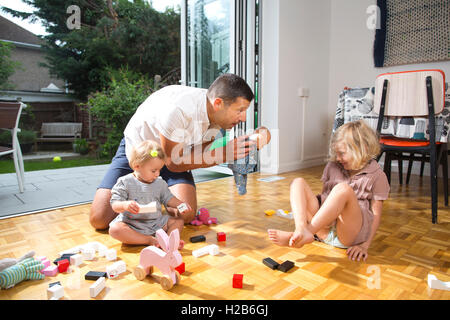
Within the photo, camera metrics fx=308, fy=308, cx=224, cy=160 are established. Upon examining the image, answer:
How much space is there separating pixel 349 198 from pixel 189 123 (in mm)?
858

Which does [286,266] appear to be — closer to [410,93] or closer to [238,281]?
[238,281]

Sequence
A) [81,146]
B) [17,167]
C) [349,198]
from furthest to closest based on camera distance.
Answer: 1. [81,146]
2. [17,167]
3. [349,198]

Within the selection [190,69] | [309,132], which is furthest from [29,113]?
[309,132]

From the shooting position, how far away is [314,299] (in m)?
1.04

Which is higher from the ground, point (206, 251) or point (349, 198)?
point (349, 198)

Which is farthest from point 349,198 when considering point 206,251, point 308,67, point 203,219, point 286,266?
point 308,67

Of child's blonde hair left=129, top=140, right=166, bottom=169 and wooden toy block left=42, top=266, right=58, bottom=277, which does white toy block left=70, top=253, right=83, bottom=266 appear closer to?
wooden toy block left=42, top=266, right=58, bottom=277

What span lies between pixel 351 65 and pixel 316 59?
1.59 feet

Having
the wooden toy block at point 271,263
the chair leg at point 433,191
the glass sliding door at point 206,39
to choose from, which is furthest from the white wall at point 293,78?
the wooden toy block at point 271,263

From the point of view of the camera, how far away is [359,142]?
1438mm

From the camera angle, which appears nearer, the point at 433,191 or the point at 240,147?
the point at 240,147

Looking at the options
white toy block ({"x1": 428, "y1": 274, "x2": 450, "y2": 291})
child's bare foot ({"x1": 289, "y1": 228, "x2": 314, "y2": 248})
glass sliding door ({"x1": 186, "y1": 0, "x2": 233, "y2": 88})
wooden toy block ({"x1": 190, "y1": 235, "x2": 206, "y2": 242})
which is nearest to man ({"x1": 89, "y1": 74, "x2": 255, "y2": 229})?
wooden toy block ({"x1": 190, "y1": 235, "x2": 206, "y2": 242})

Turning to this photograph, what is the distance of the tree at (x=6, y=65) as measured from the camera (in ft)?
19.3
